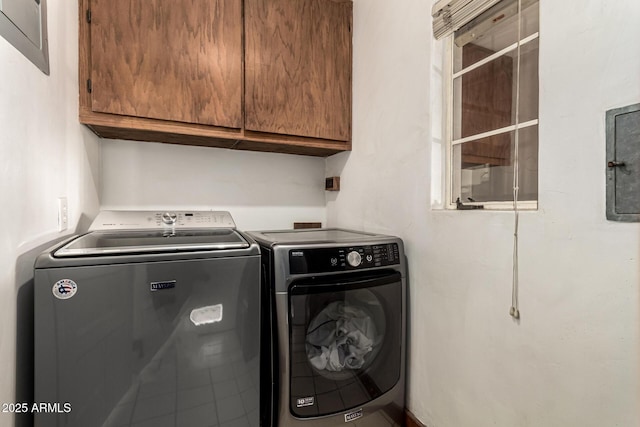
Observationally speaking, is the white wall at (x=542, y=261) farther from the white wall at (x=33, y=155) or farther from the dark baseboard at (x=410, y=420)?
the white wall at (x=33, y=155)

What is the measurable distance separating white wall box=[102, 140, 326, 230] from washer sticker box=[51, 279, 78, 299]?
1036 mm

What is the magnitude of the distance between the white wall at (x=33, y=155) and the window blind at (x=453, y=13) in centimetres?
145

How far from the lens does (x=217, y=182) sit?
2010 millimetres

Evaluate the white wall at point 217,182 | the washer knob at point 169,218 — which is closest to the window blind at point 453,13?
the white wall at point 217,182

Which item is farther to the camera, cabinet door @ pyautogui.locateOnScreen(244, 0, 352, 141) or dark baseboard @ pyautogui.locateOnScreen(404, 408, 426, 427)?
cabinet door @ pyautogui.locateOnScreen(244, 0, 352, 141)

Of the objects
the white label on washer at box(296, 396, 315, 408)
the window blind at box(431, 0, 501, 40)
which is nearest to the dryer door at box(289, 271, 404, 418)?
the white label on washer at box(296, 396, 315, 408)

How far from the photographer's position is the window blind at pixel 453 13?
Answer: 46.2 inches

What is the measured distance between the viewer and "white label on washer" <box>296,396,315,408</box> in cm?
125

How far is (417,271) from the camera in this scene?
57.2 inches

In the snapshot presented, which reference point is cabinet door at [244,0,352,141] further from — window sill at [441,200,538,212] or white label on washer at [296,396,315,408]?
white label on washer at [296,396,315,408]

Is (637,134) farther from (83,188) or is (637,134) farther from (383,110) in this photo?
(83,188)

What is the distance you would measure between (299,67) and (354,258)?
1.21 meters

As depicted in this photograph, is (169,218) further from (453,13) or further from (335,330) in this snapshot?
(453,13)

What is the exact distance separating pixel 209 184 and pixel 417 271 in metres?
1.38
